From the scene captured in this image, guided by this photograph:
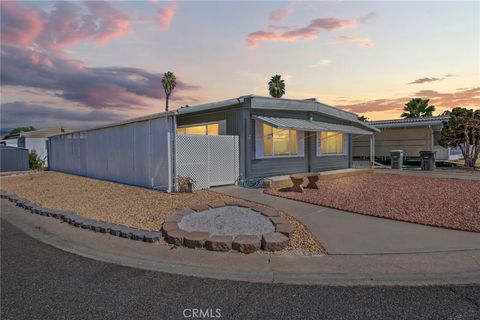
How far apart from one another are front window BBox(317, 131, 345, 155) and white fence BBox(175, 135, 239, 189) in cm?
542

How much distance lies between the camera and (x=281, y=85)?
4181 cm

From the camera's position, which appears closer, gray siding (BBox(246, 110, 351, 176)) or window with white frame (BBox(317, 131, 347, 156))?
gray siding (BBox(246, 110, 351, 176))

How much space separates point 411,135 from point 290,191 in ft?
60.4

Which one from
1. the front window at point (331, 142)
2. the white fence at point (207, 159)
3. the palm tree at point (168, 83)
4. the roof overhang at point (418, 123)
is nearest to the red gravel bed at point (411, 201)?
the white fence at point (207, 159)

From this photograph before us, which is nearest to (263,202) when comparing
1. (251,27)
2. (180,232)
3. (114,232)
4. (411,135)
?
(180,232)

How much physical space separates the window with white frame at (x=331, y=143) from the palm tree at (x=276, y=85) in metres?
26.1

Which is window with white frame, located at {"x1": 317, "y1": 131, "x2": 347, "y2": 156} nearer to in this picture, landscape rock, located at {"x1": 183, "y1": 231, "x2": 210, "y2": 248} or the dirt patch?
the dirt patch

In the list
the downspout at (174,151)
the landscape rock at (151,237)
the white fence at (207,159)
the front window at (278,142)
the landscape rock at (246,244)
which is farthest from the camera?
the front window at (278,142)

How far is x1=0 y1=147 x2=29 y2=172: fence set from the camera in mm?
21953

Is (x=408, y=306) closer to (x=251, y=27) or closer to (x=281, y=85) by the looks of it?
(x=251, y=27)

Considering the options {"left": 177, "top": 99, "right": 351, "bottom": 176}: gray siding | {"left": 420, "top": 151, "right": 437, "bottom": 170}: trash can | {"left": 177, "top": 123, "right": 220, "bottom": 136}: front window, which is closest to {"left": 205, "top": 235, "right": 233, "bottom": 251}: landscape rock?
{"left": 177, "top": 99, "right": 351, "bottom": 176}: gray siding

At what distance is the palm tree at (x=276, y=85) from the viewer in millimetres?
41250

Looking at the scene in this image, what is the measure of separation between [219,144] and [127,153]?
406 centimetres

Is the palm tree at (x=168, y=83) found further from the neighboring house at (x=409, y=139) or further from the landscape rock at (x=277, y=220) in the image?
the landscape rock at (x=277, y=220)
